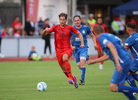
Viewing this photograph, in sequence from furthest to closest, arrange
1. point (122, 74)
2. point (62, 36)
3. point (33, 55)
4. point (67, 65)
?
point (33, 55) → point (62, 36) → point (67, 65) → point (122, 74)

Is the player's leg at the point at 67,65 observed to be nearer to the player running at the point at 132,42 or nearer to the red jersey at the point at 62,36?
the red jersey at the point at 62,36

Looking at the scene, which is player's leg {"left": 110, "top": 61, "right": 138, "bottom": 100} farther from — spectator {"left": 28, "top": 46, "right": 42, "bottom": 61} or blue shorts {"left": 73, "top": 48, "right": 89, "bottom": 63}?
spectator {"left": 28, "top": 46, "right": 42, "bottom": 61}

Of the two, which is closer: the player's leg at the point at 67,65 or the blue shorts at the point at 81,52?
the player's leg at the point at 67,65

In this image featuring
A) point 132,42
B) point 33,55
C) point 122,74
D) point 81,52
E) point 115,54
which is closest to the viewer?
point 115,54

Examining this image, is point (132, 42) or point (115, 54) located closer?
point (115, 54)

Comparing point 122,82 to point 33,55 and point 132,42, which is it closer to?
point 132,42

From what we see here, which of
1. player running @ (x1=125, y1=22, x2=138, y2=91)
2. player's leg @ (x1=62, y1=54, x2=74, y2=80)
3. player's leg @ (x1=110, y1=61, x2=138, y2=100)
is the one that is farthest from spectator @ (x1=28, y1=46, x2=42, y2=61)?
player's leg @ (x1=110, y1=61, x2=138, y2=100)

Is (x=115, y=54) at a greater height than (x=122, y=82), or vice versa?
(x=115, y=54)

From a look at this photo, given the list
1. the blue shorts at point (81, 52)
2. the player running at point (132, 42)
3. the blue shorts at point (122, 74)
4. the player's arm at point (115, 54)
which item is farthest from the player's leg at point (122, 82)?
the blue shorts at point (81, 52)

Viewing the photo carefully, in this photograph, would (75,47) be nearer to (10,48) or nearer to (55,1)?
(10,48)

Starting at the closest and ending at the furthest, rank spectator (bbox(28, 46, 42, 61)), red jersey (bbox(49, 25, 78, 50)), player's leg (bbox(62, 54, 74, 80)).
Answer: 1. player's leg (bbox(62, 54, 74, 80))
2. red jersey (bbox(49, 25, 78, 50))
3. spectator (bbox(28, 46, 42, 61))

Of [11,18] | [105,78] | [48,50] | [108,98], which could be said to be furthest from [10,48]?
[108,98]

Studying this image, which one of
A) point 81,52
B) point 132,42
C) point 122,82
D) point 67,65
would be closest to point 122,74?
point 122,82

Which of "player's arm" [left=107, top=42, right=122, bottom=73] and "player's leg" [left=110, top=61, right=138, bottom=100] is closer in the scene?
"player's arm" [left=107, top=42, right=122, bottom=73]
